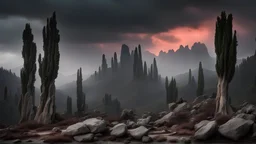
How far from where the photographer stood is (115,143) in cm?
1922

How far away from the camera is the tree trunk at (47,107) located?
31.0 meters

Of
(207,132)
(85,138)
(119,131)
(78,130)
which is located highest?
(78,130)

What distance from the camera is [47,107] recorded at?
31375mm

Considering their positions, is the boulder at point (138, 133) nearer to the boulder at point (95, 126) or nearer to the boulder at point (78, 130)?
the boulder at point (95, 126)

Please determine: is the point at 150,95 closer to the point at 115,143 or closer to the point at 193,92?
the point at 193,92

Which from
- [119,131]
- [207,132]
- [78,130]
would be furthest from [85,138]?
[207,132]

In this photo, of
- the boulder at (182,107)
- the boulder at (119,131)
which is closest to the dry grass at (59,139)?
the boulder at (119,131)

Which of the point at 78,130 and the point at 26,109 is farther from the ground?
the point at 26,109

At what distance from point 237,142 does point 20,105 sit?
2816 cm

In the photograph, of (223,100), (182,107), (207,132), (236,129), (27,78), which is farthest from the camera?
(182,107)

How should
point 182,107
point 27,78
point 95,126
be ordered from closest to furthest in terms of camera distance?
1. point 95,126
2. point 27,78
3. point 182,107

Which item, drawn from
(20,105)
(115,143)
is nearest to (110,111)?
(20,105)

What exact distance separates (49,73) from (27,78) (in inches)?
274

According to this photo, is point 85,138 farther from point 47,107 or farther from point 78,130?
point 47,107
